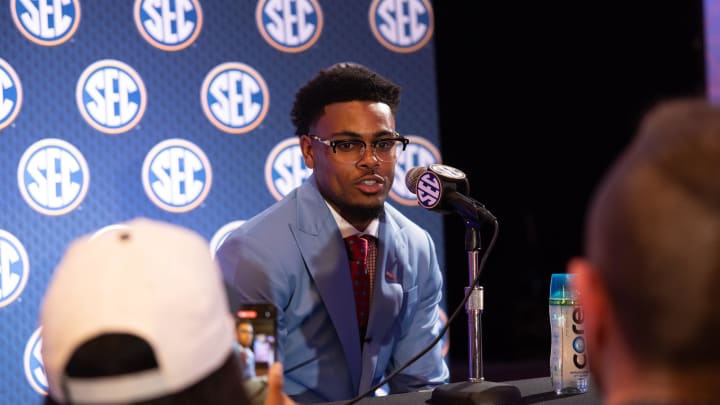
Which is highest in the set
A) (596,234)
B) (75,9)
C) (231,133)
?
(75,9)

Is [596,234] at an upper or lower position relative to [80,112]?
lower

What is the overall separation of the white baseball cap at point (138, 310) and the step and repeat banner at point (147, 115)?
67.2 inches

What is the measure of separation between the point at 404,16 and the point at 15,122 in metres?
1.34

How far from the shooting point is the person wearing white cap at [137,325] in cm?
70

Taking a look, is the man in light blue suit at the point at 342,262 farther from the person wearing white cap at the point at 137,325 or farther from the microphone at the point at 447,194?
the person wearing white cap at the point at 137,325

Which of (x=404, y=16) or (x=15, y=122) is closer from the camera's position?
(x=15, y=122)

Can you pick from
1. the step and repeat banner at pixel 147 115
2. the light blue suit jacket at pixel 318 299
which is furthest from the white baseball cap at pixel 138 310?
the step and repeat banner at pixel 147 115

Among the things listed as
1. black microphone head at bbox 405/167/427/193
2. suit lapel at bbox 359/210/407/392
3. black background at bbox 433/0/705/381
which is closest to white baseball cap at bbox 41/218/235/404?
black microphone head at bbox 405/167/427/193

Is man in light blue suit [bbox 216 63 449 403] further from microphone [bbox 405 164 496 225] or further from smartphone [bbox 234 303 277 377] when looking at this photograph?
smartphone [bbox 234 303 277 377]

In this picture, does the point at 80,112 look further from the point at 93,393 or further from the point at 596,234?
the point at 596,234

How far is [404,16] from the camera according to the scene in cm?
284

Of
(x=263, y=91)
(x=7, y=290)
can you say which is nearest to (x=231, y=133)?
(x=263, y=91)

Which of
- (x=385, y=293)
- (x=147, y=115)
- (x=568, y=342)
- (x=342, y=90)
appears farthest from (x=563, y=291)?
(x=147, y=115)

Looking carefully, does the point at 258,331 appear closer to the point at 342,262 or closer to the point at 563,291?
the point at 563,291
